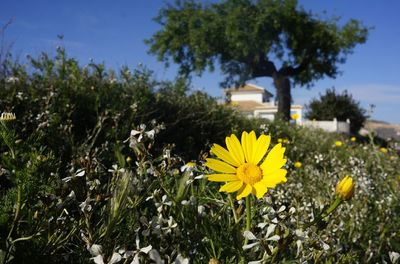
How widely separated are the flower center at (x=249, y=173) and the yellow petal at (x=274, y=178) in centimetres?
2

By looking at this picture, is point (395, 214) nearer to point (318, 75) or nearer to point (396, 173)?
point (396, 173)

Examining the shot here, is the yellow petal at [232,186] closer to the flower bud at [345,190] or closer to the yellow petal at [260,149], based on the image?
the yellow petal at [260,149]

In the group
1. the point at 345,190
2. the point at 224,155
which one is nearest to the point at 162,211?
the point at 224,155

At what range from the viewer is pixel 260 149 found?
114 cm

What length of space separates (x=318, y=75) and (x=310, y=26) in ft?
12.8

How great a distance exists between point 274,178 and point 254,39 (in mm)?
23548

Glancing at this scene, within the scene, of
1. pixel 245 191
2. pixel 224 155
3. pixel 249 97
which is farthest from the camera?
pixel 249 97

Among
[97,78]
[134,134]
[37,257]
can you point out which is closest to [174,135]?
[97,78]

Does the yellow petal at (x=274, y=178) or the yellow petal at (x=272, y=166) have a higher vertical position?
the yellow petal at (x=272, y=166)

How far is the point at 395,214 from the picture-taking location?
9.16 ft

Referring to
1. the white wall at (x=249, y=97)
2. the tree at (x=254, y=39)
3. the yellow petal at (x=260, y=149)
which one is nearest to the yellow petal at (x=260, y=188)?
the yellow petal at (x=260, y=149)

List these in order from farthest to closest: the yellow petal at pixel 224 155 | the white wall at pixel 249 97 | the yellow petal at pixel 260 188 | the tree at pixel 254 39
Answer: the white wall at pixel 249 97
the tree at pixel 254 39
the yellow petal at pixel 224 155
the yellow petal at pixel 260 188

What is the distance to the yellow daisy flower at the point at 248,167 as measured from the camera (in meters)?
1.01

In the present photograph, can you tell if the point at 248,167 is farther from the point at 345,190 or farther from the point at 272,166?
the point at 345,190
